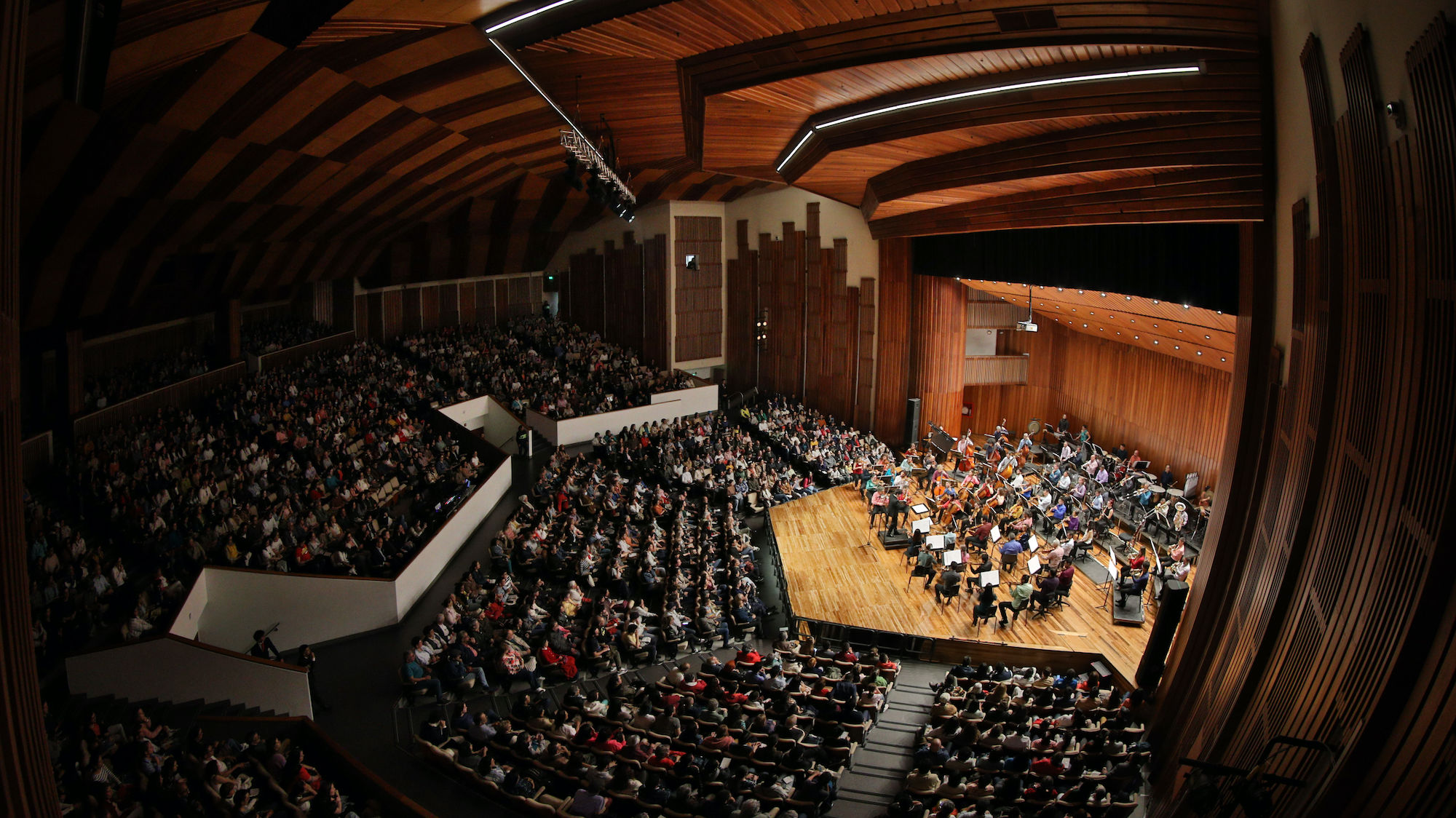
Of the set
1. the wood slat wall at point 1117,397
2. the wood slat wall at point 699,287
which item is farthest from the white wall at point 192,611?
the wood slat wall at point 1117,397

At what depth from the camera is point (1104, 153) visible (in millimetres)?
7246

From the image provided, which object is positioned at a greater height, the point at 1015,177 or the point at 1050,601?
the point at 1015,177

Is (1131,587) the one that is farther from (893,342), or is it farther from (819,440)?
(893,342)

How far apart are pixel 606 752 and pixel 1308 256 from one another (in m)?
5.43

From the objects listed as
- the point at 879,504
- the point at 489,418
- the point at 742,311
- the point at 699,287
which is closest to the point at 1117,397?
the point at 879,504

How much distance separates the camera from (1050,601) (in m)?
9.18

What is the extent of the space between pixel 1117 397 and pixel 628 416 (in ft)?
27.4

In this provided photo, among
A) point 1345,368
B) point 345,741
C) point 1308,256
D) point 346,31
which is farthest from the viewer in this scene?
point 345,741

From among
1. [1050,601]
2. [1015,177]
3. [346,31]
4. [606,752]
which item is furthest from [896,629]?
[346,31]

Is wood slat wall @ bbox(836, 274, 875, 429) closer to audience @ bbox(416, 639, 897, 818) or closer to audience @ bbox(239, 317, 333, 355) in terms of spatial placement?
audience @ bbox(416, 639, 897, 818)

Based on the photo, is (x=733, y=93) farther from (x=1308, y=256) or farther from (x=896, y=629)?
(x=896, y=629)

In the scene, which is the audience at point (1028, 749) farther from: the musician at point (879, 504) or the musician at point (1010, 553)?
the musician at point (879, 504)

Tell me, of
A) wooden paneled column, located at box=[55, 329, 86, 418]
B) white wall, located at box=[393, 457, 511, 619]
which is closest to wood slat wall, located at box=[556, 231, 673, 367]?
white wall, located at box=[393, 457, 511, 619]

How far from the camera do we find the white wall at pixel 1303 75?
9.78 ft
